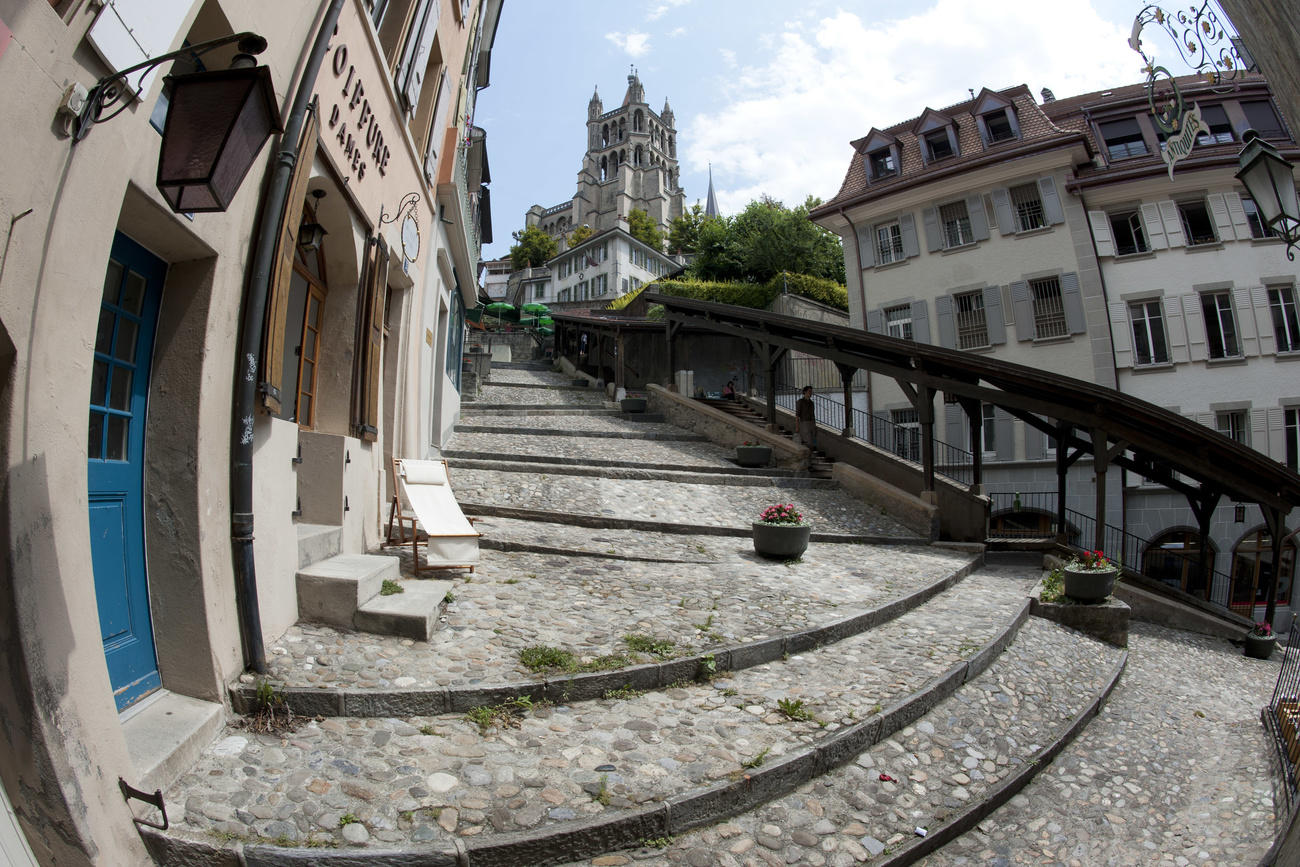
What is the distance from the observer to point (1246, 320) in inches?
634

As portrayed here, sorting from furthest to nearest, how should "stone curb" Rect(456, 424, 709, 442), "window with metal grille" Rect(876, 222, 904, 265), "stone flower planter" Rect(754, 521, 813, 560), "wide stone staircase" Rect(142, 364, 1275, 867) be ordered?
1. "window with metal grille" Rect(876, 222, 904, 265)
2. "stone curb" Rect(456, 424, 709, 442)
3. "stone flower planter" Rect(754, 521, 813, 560)
4. "wide stone staircase" Rect(142, 364, 1275, 867)

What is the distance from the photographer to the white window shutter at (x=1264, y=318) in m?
15.9

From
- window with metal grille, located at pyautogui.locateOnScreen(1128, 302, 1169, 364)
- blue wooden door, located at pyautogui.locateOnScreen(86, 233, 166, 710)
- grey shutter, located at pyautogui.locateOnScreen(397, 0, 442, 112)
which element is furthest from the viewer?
window with metal grille, located at pyautogui.locateOnScreen(1128, 302, 1169, 364)

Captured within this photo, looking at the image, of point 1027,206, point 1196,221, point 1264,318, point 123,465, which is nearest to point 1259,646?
point 1264,318

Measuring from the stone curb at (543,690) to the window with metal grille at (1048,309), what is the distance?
15.4m

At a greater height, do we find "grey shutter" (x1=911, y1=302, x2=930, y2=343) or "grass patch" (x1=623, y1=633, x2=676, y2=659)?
"grey shutter" (x1=911, y1=302, x2=930, y2=343)

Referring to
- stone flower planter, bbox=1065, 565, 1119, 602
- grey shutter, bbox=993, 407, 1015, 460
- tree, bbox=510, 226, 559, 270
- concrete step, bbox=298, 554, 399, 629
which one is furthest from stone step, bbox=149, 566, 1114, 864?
tree, bbox=510, 226, 559, 270

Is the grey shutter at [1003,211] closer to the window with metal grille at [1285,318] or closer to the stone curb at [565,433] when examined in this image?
the window with metal grille at [1285,318]

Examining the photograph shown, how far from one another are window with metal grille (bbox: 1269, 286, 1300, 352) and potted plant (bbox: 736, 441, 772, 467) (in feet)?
41.8

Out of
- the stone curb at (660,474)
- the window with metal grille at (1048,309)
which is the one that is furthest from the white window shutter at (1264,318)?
the stone curb at (660,474)

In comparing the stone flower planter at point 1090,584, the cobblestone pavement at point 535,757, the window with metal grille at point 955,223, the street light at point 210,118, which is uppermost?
the window with metal grille at point 955,223

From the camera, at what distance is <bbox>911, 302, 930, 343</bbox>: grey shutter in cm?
1927

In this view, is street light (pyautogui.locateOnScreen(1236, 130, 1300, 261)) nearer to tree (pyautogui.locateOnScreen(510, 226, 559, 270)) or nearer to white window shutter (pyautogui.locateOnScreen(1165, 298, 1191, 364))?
white window shutter (pyautogui.locateOnScreen(1165, 298, 1191, 364))

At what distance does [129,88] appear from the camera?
8.49ft
